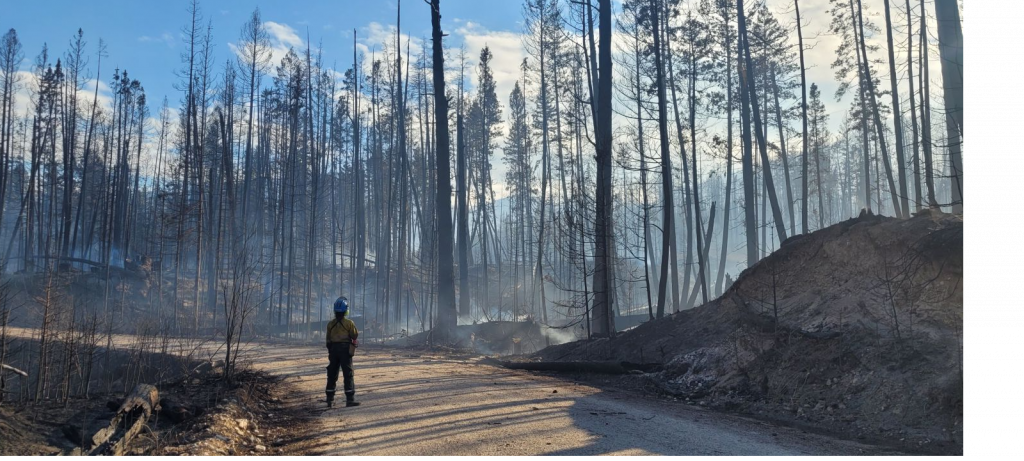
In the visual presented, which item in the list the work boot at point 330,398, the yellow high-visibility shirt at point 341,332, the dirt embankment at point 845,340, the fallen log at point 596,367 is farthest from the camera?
the fallen log at point 596,367

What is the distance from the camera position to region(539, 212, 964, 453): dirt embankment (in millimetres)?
8117

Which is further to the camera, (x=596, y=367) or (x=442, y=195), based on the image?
(x=442, y=195)

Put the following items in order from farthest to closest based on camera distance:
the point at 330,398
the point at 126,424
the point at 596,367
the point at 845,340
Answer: the point at 596,367
the point at 845,340
the point at 330,398
the point at 126,424

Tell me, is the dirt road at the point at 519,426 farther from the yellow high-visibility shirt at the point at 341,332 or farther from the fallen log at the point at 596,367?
the fallen log at the point at 596,367

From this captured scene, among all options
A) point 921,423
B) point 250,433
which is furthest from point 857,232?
point 250,433

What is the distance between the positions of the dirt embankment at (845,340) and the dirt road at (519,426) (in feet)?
4.39

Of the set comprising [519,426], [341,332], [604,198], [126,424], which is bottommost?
[519,426]

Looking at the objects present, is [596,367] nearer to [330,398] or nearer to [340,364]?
[340,364]

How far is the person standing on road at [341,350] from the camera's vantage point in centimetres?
928

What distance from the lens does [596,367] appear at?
1324 cm

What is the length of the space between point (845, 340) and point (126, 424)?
34.3ft

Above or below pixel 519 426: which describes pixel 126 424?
above

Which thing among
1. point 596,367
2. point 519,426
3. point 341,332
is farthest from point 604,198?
point 519,426

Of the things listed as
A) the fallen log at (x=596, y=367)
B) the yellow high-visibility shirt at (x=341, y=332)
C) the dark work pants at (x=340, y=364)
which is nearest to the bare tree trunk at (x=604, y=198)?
the fallen log at (x=596, y=367)
